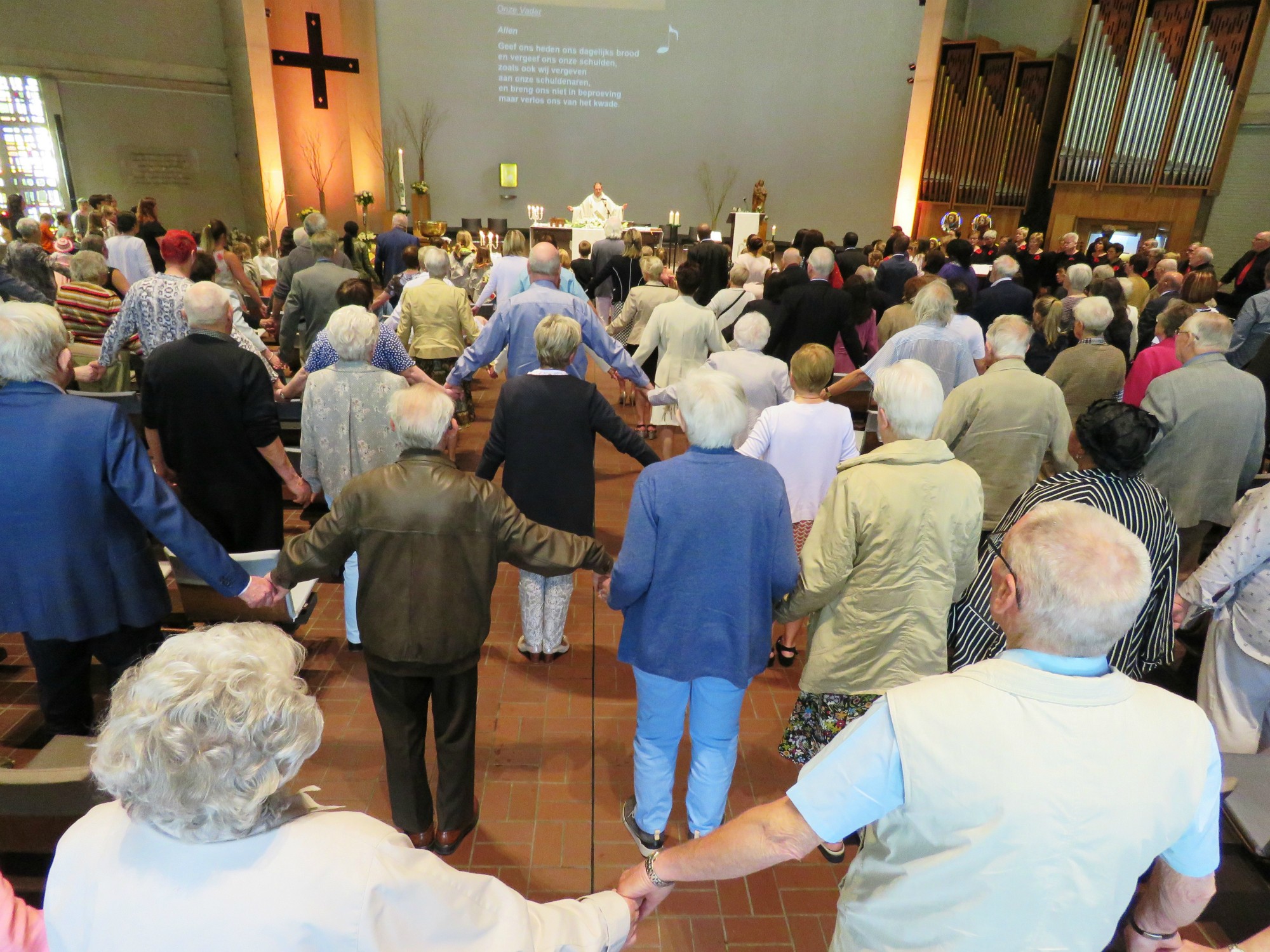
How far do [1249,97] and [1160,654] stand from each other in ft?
39.0

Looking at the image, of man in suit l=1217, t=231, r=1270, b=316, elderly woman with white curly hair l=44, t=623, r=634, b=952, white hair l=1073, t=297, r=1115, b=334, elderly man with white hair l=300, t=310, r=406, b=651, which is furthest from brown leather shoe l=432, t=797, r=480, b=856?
man in suit l=1217, t=231, r=1270, b=316

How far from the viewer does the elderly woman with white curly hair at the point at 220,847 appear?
987mm

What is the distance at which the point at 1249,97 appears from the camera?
1056 cm

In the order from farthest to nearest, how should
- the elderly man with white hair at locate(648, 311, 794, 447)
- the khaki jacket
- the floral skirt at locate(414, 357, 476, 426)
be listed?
the floral skirt at locate(414, 357, 476, 426)
the elderly man with white hair at locate(648, 311, 794, 447)
the khaki jacket

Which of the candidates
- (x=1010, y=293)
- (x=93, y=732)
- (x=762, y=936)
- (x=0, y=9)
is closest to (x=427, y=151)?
(x=0, y=9)

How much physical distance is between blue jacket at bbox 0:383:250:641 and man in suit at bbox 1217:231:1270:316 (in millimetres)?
8205

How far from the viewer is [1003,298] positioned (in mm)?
6293

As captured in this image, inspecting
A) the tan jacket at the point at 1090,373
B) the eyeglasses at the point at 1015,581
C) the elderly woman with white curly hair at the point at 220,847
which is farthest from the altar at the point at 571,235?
the elderly woman with white curly hair at the point at 220,847

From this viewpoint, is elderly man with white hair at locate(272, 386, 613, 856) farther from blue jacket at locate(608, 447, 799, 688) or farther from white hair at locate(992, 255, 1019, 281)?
white hair at locate(992, 255, 1019, 281)

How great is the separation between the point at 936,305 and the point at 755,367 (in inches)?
45.0

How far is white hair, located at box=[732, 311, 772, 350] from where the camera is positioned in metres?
3.98

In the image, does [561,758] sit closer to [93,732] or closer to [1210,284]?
[93,732]

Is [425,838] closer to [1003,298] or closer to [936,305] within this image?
[936,305]

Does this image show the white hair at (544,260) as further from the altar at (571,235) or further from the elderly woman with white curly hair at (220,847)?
the altar at (571,235)
